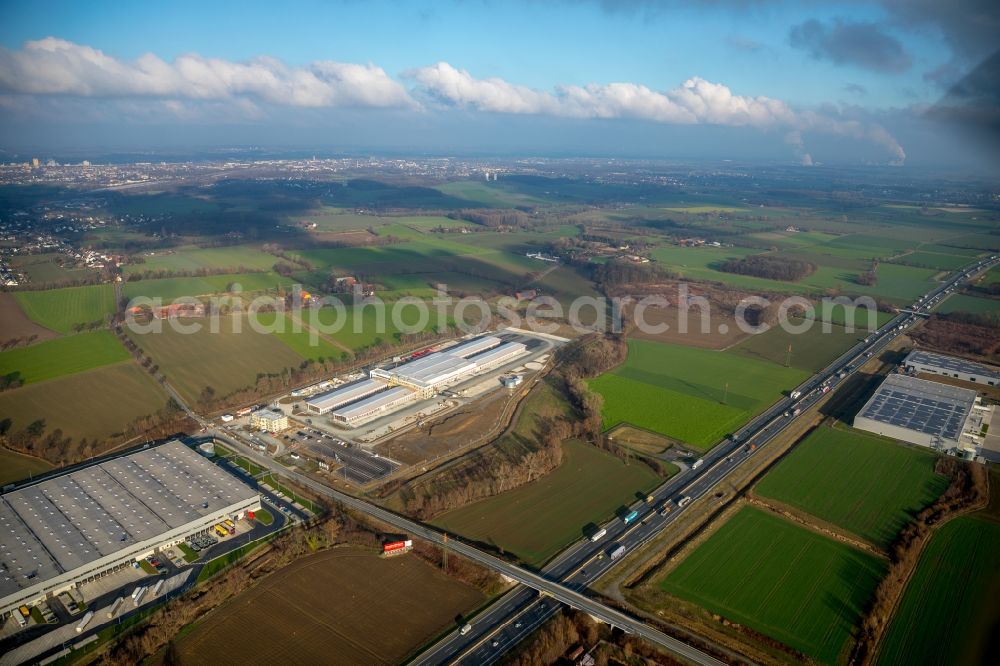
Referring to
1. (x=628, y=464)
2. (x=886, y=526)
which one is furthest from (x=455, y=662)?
(x=886, y=526)

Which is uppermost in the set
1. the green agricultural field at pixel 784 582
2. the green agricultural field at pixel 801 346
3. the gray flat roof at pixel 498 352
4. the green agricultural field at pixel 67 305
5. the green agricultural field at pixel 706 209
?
the green agricultural field at pixel 706 209

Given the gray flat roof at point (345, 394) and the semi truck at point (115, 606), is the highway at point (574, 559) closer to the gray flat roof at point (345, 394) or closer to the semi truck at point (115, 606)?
the gray flat roof at point (345, 394)

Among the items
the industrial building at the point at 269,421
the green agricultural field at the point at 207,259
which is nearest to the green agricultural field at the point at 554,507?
the industrial building at the point at 269,421

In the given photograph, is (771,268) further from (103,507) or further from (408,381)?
(103,507)

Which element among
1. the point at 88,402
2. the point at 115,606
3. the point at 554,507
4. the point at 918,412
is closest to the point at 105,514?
the point at 115,606

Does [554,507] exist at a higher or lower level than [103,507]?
lower

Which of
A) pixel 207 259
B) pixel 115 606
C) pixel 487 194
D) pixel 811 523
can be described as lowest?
pixel 811 523

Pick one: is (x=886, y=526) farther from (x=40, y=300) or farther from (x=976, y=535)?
(x=40, y=300)
